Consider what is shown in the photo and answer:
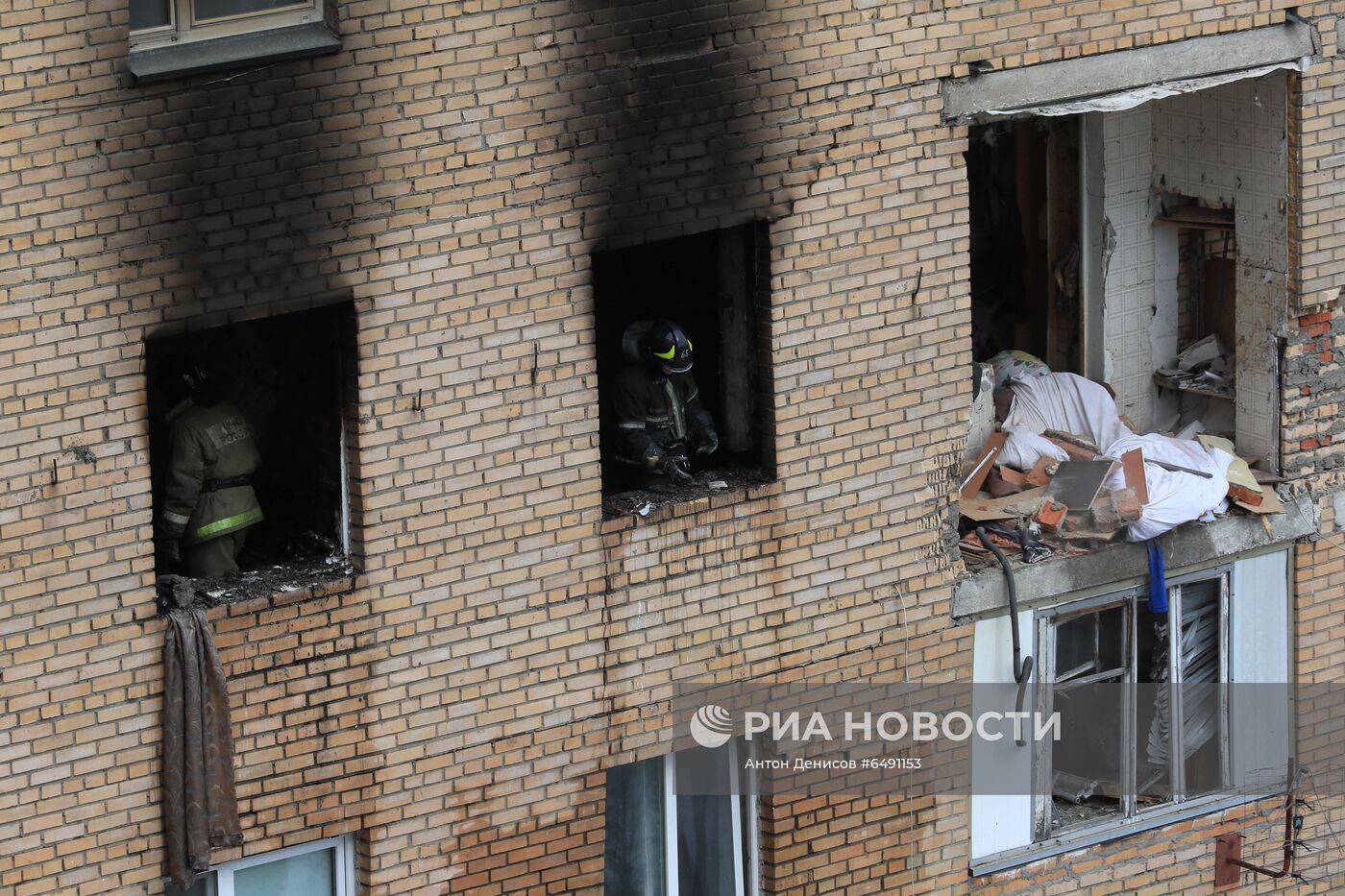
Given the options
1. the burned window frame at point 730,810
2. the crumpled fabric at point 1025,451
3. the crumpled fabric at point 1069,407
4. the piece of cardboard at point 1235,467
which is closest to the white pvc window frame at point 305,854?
the burned window frame at point 730,810

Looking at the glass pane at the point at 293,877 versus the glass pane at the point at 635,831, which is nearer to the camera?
the glass pane at the point at 293,877

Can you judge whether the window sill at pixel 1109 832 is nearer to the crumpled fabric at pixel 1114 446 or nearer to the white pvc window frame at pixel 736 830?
the white pvc window frame at pixel 736 830

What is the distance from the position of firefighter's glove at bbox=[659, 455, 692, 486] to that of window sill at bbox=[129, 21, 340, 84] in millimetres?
2970

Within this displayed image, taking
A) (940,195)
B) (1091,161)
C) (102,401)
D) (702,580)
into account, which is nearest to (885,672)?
(702,580)

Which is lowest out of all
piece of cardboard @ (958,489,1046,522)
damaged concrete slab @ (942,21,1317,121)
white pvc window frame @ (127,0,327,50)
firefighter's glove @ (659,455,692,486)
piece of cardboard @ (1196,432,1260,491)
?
piece of cardboard @ (958,489,1046,522)

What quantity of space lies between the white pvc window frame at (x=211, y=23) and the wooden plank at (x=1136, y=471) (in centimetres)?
547

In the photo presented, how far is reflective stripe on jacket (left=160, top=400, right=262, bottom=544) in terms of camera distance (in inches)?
421

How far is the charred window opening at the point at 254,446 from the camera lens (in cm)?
1073

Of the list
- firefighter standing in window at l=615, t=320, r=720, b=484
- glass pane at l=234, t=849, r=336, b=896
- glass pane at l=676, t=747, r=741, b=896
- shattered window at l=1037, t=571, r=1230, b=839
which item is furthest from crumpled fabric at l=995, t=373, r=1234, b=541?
glass pane at l=234, t=849, r=336, b=896

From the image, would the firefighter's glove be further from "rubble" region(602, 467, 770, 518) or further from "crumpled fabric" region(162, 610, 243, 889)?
"crumpled fabric" region(162, 610, 243, 889)

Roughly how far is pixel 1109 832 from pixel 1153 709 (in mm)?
809

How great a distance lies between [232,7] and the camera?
996 centimetres

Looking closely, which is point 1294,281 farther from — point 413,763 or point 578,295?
point 413,763

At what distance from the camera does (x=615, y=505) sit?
11508mm
